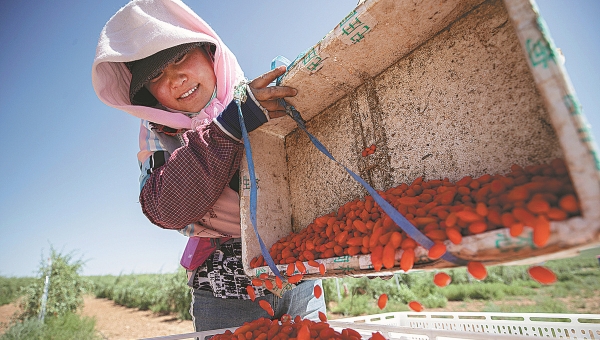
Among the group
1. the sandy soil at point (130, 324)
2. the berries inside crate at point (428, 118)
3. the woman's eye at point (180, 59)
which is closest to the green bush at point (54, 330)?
the sandy soil at point (130, 324)

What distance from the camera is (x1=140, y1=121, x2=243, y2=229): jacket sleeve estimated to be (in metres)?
1.33

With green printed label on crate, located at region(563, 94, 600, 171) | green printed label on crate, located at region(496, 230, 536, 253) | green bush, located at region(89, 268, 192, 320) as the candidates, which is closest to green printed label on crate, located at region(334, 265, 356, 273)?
green printed label on crate, located at region(496, 230, 536, 253)

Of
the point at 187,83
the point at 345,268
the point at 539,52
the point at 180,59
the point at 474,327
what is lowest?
the point at 474,327

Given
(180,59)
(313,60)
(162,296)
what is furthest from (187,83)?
(162,296)

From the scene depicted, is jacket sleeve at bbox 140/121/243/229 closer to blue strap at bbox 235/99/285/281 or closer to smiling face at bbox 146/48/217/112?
blue strap at bbox 235/99/285/281

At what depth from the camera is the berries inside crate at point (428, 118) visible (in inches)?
24.1

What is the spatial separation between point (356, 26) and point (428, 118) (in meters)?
0.47

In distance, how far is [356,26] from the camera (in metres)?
1.11

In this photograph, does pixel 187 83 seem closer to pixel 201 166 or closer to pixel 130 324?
pixel 201 166

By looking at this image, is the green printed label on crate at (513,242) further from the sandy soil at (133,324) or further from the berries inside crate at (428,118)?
the sandy soil at (133,324)

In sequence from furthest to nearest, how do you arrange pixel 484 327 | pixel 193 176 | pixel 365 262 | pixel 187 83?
pixel 484 327, pixel 187 83, pixel 193 176, pixel 365 262

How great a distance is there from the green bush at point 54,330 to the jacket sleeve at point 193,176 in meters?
10.6

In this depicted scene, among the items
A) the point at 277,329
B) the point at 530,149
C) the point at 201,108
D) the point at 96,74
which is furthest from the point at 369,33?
the point at 96,74

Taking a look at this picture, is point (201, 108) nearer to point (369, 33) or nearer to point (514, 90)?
point (369, 33)
